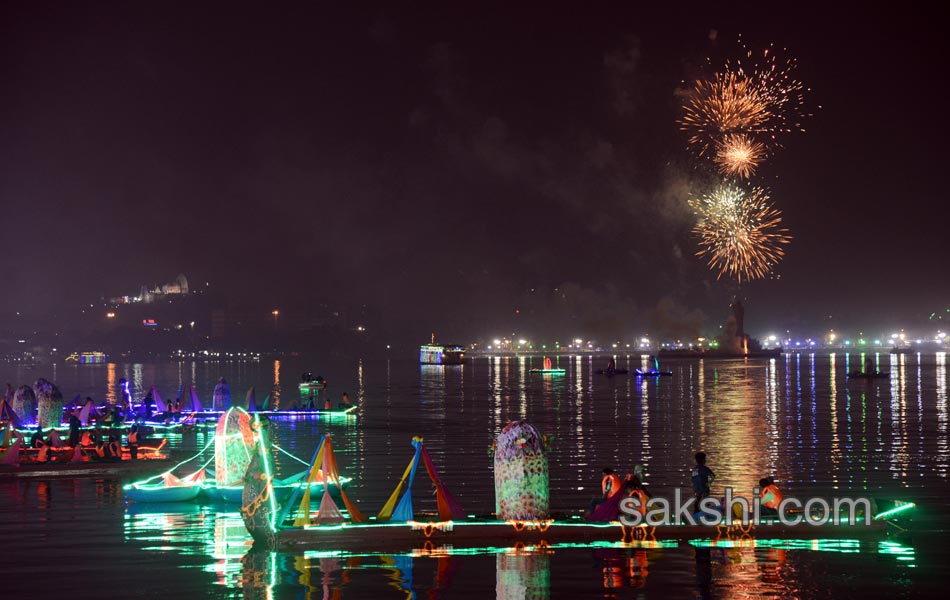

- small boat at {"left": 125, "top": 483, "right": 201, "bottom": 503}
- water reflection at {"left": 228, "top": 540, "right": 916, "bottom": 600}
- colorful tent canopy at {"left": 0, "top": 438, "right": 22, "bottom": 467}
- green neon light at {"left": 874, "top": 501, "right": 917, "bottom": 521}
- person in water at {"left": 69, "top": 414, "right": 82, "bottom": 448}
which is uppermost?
person in water at {"left": 69, "top": 414, "right": 82, "bottom": 448}

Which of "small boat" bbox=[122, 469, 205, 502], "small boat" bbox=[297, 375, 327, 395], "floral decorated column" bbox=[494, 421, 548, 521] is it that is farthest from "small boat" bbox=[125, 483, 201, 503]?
"small boat" bbox=[297, 375, 327, 395]

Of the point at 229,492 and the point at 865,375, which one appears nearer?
the point at 229,492

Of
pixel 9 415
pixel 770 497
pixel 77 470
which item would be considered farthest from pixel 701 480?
pixel 9 415

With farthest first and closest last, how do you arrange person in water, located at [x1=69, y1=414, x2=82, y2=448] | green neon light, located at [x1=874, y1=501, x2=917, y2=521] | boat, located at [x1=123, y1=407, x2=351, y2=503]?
person in water, located at [x1=69, y1=414, x2=82, y2=448] → boat, located at [x1=123, y1=407, x2=351, y2=503] → green neon light, located at [x1=874, y1=501, x2=917, y2=521]

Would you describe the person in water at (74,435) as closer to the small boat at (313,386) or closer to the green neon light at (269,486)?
the green neon light at (269,486)

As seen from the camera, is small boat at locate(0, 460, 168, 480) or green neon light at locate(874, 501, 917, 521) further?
small boat at locate(0, 460, 168, 480)

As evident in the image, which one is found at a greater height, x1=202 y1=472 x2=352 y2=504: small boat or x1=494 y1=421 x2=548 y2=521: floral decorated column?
x1=494 y1=421 x2=548 y2=521: floral decorated column

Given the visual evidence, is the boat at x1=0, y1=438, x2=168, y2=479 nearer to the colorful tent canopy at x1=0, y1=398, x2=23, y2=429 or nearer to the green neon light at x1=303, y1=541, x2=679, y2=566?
the green neon light at x1=303, y1=541, x2=679, y2=566

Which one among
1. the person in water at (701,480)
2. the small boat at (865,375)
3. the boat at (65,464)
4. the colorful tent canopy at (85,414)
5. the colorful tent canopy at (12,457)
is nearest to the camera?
the person in water at (701,480)

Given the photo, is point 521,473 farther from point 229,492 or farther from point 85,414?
point 85,414

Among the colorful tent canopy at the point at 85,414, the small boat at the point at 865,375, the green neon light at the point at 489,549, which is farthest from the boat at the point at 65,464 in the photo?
the small boat at the point at 865,375

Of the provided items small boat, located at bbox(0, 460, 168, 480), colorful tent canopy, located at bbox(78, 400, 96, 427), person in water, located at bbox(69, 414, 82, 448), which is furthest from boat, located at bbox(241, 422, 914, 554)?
colorful tent canopy, located at bbox(78, 400, 96, 427)

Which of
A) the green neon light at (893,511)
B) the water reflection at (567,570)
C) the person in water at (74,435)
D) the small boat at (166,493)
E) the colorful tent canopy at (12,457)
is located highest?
the person in water at (74,435)

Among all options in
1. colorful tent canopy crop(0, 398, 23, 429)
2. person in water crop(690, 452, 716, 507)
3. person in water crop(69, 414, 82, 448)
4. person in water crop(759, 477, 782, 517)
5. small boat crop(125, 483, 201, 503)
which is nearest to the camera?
person in water crop(759, 477, 782, 517)
